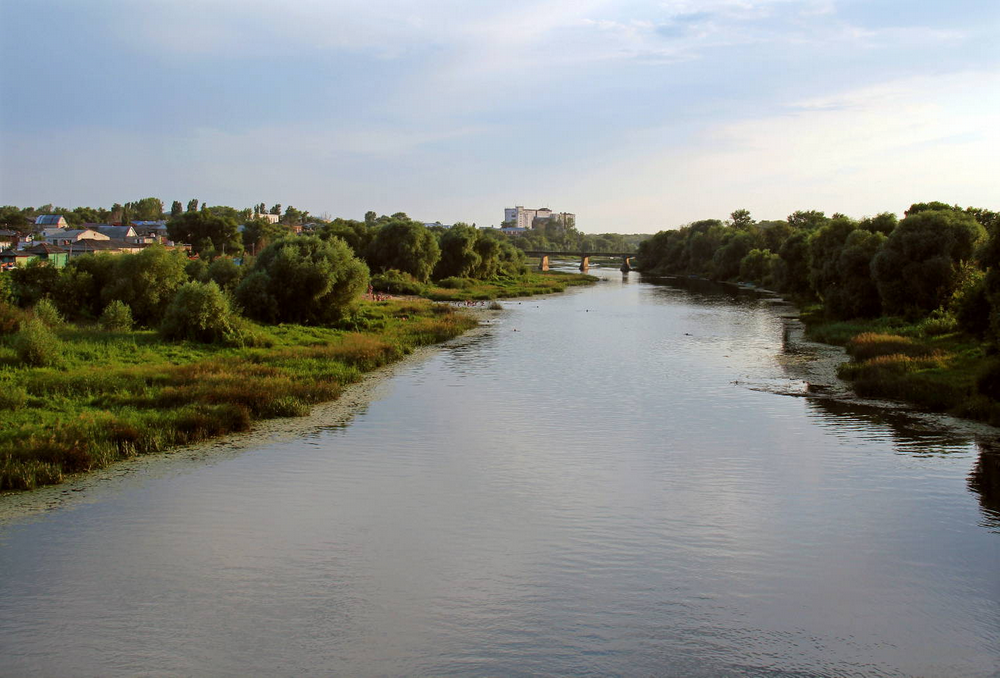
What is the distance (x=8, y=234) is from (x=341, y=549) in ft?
419

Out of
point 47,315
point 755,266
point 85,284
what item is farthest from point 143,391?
point 755,266

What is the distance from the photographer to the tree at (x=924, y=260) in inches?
1737

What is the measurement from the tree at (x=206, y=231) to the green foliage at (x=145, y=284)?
72665mm

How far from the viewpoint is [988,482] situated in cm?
2055

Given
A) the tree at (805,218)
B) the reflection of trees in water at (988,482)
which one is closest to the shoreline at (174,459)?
the reflection of trees in water at (988,482)

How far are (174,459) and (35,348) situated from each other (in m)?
9.91

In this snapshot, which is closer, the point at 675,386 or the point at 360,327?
the point at 675,386

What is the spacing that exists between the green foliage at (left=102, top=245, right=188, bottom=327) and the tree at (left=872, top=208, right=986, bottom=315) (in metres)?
41.2

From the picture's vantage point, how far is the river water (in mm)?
12398

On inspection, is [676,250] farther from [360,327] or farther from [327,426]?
[327,426]

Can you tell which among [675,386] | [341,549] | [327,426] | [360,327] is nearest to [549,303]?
[360,327]

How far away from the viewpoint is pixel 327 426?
25.8 m

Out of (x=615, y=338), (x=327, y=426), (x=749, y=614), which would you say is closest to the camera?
(x=749, y=614)

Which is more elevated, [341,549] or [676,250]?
[676,250]
